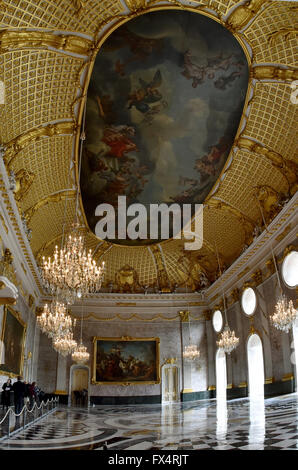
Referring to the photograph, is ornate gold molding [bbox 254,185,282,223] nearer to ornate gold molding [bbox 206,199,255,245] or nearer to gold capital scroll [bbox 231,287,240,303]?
ornate gold molding [bbox 206,199,255,245]

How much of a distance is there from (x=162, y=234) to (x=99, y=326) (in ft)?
25.7

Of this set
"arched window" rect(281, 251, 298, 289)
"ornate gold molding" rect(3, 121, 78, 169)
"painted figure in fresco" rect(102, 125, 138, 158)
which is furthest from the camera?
"arched window" rect(281, 251, 298, 289)

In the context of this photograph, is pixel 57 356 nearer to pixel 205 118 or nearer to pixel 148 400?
pixel 148 400

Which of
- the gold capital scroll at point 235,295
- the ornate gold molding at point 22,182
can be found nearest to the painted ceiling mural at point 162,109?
the ornate gold molding at point 22,182

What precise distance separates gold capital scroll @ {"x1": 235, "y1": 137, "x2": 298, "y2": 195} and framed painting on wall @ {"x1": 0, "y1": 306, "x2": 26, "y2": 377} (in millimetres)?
10533

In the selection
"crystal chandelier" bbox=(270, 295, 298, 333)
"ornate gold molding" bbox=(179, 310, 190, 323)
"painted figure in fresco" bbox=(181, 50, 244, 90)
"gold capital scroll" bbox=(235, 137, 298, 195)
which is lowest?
"crystal chandelier" bbox=(270, 295, 298, 333)

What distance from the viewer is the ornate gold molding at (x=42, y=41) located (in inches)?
356

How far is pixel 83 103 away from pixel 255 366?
551 inches

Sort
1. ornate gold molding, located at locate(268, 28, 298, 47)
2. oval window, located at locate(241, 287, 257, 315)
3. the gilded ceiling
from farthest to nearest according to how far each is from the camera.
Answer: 1. oval window, located at locate(241, 287, 257, 315)
2. ornate gold molding, located at locate(268, 28, 298, 47)
3. the gilded ceiling

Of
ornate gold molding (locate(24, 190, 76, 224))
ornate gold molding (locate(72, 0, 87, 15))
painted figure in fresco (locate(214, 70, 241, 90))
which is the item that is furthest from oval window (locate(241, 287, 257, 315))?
ornate gold molding (locate(72, 0, 87, 15))

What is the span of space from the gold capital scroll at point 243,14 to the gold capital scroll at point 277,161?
433cm

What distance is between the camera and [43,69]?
10.5 m

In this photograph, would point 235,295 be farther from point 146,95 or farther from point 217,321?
point 146,95

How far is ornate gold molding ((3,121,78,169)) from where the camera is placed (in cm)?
1152
